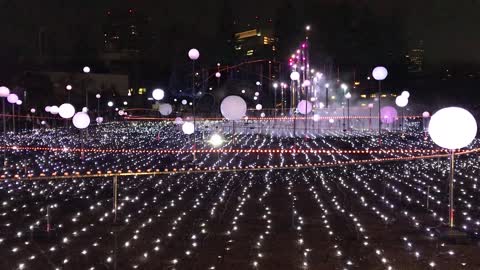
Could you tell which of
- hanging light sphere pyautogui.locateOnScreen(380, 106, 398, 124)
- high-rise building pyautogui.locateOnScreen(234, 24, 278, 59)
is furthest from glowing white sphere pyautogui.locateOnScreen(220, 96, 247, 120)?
high-rise building pyautogui.locateOnScreen(234, 24, 278, 59)

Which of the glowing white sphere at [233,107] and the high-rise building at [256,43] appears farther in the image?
the high-rise building at [256,43]

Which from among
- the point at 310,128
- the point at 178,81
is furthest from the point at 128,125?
the point at 178,81

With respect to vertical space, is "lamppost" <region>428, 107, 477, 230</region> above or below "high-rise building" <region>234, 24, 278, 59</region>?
below

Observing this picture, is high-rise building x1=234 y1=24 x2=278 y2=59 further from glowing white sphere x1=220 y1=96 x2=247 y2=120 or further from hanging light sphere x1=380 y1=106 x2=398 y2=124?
glowing white sphere x1=220 y1=96 x2=247 y2=120

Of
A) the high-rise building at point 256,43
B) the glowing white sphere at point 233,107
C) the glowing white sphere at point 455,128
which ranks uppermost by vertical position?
the high-rise building at point 256,43

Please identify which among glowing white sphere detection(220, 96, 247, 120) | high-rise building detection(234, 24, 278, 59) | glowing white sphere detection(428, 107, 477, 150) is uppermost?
high-rise building detection(234, 24, 278, 59)

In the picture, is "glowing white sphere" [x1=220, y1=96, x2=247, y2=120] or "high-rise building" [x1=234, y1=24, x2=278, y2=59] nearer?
"glowing white sphere" [x1=220, y1=96, x2=247, y2=120]

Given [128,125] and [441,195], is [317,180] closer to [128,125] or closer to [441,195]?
[441,195]

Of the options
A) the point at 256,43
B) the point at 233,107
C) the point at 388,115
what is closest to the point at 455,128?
the point at 233,107

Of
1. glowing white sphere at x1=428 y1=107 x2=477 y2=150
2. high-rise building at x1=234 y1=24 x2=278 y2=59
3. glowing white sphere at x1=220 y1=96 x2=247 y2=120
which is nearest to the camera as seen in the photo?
glowing white sphere at x1=428 y1=107 x2=477 y2=150

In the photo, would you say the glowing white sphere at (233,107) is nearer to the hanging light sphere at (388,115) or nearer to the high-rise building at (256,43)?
the hanging light sphere at (388,115)

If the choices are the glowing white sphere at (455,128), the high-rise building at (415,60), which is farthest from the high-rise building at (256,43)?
the glowing white sphere at (455,128)

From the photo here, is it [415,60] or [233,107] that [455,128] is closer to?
[233,107]

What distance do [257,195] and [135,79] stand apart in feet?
205
